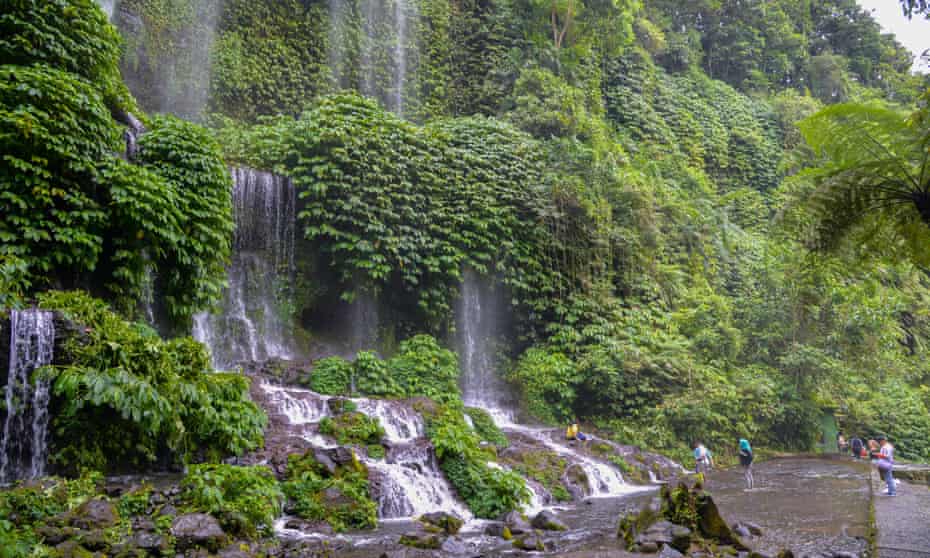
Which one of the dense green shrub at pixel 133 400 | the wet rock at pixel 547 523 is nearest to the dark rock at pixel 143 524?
the dense green shrub at pixel 133 400

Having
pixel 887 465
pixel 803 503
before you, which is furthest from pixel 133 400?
pixel 887 465

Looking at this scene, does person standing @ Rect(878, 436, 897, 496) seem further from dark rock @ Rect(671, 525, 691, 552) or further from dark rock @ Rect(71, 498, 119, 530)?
dark rock @ Rect(71, 498, 119, 530)

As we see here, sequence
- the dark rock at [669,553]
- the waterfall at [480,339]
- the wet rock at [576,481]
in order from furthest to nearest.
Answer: the waterfall at [480,339], the wet rock at [576,481], the dark rock at [669,553]

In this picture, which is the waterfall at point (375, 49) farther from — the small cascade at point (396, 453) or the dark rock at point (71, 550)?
the dark rock at point (71, 550)

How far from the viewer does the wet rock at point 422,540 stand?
23.3 feet

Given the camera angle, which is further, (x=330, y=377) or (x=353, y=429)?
(x=330, y=377)

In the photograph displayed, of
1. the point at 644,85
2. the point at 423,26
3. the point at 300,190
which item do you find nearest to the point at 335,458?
the point at 300,190

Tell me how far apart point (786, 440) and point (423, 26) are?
2001cm

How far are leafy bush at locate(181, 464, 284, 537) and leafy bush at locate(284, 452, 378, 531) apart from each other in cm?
47

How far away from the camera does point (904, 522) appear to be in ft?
24.2

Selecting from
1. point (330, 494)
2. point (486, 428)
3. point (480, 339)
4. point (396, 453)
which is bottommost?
point (330, 494)

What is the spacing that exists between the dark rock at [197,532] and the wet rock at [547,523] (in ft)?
13.8

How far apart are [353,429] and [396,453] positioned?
2.92ft

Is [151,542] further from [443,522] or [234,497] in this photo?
[443,522]
